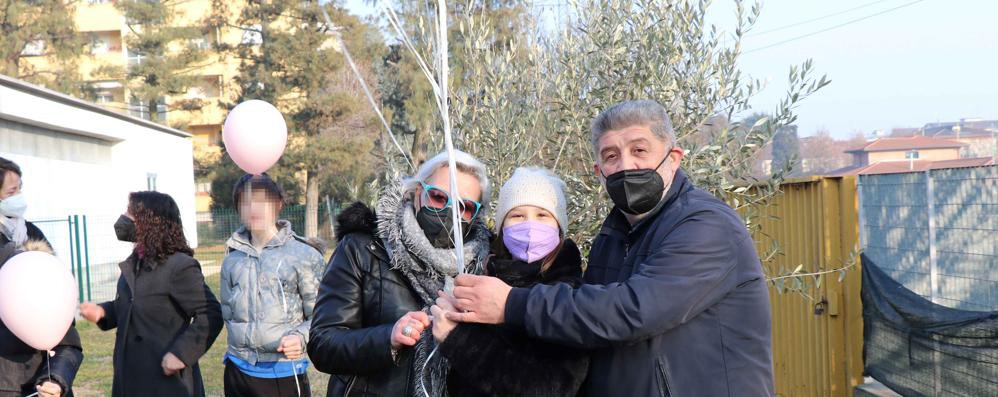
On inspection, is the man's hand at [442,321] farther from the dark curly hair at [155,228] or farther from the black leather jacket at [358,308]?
the dark curly hair at [155,228]

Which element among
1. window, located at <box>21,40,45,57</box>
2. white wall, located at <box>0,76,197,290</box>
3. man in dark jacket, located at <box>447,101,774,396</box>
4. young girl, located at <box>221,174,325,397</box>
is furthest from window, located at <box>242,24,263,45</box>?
man in dark jacket, located at <box>447,101,774,396</box>

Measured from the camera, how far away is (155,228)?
196 inches

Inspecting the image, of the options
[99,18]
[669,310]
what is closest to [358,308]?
[669,310]

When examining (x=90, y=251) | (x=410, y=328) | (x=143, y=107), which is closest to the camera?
(x=410, y=328)

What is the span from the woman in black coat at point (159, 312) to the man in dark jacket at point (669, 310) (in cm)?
287

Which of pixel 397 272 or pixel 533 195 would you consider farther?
pixel 397 272

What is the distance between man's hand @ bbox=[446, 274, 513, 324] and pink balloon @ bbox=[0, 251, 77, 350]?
2827mm

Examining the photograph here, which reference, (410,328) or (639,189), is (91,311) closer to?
(410,328)

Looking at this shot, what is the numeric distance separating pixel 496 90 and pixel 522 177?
172 centimetres

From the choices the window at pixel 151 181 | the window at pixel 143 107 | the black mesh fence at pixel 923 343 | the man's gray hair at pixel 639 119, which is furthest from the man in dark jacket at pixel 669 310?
the window at pixel 143 107

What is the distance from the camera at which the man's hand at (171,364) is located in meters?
4.75

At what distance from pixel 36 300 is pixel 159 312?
76 centimetres

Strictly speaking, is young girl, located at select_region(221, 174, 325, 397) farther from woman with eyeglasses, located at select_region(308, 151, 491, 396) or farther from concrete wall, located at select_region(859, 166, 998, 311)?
concrete wall, located at select_region(859, 166, 998, 311)

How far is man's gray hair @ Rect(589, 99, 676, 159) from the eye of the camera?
267 cm
